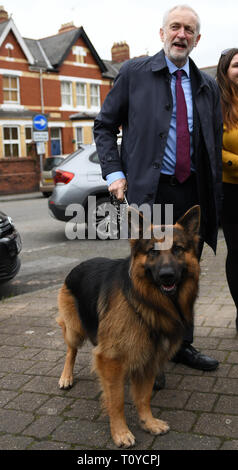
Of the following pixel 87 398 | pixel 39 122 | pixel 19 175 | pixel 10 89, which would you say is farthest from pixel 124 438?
pixel 10 89

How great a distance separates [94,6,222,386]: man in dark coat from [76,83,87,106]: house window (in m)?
34.7

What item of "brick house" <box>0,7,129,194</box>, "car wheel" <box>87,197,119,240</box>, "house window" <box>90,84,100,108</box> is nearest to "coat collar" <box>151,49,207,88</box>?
"car wheel" <box>87,197,119,240</box>

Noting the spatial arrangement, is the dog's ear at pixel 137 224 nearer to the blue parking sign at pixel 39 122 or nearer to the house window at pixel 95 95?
the blue parking sign at pixel 39 122

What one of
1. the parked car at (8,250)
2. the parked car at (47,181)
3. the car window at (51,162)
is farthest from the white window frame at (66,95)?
the parked car at (8,250)

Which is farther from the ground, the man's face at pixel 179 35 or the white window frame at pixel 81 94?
the white window frame at pixel 81 94

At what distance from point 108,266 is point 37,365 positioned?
46.8 inches

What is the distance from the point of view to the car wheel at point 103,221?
9867mm

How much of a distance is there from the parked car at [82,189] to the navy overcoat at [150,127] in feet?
20.8

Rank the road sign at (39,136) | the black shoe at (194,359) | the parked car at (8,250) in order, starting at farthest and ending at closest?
the road sign at (39,136), the parked car at (8,250), the black shoe at (194,359)

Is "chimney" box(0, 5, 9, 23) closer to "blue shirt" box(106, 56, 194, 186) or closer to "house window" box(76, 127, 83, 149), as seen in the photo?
"house window" box(76, 127, 83, 149)

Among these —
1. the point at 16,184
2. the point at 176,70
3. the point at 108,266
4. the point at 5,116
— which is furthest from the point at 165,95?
the point at 5,116

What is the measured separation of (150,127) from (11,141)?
29.6 m

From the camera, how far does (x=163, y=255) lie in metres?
2.57

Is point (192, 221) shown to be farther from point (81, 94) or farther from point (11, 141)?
point (81, 94)
